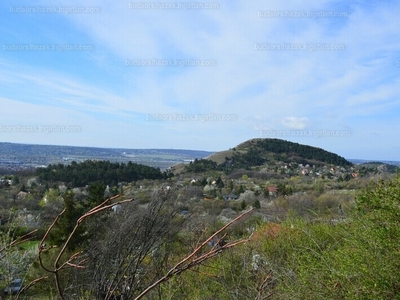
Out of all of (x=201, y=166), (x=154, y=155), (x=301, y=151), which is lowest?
(x=201, y=166)

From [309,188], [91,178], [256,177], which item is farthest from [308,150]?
[91,178]

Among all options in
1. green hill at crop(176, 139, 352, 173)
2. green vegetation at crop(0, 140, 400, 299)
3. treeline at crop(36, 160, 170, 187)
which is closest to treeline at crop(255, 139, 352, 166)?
green hill at crop(176, 139, 352, 173)

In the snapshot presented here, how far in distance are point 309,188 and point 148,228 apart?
171 feet

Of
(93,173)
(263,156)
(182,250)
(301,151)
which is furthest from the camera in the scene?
(301,151)

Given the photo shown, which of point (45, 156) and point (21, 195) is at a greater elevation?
point (45, 156)

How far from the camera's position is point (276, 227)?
13.2m

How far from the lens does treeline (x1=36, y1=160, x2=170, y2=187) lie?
5845 cm

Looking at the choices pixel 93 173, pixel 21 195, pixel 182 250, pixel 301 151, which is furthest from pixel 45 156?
pixel 182 250

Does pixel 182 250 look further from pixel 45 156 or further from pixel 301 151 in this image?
pixel 301 151

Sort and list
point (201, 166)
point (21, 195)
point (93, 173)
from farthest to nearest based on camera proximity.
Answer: point (201, 166) → point (93, 173) → point (21, 195)

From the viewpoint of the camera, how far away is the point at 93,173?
2356 inches

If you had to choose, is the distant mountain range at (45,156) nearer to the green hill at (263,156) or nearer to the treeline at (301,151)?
the green hill at (263,156)

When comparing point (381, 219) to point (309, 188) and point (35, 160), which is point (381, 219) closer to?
point (309, 188)

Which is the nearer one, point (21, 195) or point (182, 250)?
point (182, 250)
